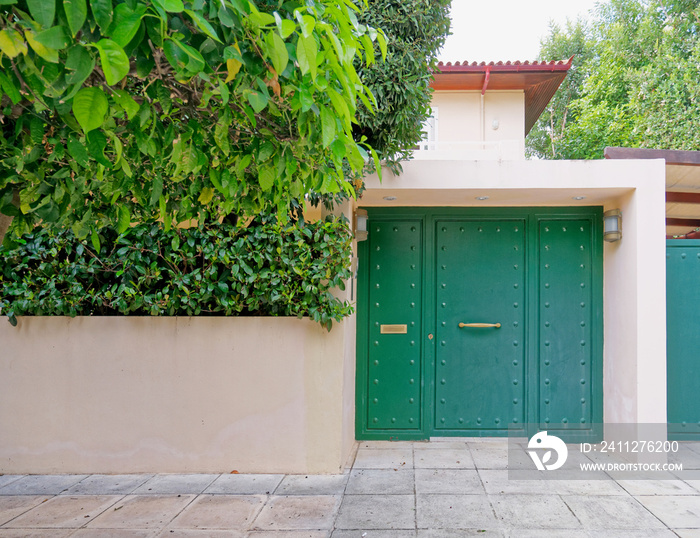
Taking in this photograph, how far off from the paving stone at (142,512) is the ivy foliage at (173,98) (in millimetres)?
2012

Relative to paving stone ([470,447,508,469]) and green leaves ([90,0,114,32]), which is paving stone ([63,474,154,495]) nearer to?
paving stone ([470,447,508,469])

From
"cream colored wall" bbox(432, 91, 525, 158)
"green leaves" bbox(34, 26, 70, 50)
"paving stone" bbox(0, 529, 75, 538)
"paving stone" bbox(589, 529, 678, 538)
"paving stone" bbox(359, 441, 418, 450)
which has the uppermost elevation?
"cream colored wall" bbox(432, 91, 525, 158)

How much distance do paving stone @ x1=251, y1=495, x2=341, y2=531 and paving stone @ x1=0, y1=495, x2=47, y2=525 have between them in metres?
1.71

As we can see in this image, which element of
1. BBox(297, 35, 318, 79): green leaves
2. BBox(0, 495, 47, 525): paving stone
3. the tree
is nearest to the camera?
BBox(297, 35, 318, 79): green leaves

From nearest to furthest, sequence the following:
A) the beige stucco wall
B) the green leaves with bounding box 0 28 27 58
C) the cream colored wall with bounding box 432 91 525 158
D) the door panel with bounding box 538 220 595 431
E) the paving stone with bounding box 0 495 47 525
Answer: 1. the green leaves with bounding box 0 28 27 58
2. the paving stone with bounding box 0 495 47 525
3. the beige stucco wall
4. the door panel with bounding box 538 220 595 431
5. the cream colored wall with bounding box 432 91 525 158

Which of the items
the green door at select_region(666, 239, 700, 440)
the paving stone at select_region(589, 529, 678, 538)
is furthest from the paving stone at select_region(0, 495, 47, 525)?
the green door at select_region(666, 239, 700, 440)

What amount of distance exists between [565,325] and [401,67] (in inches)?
124

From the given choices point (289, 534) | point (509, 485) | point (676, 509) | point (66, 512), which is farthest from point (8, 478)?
point (676, 509)

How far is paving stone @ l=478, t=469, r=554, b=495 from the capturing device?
12.7 ft

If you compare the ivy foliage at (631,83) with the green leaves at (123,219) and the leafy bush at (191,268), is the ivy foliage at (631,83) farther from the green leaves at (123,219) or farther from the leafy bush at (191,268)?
the green leaves at (123,219)

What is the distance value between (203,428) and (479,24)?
30.4m

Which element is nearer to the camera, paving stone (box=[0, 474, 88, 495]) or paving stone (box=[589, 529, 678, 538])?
paving stone (box=[589, 529, 678, 538])

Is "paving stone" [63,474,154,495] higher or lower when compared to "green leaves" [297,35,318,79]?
lower

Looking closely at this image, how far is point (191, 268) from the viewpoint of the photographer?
14.2ft
